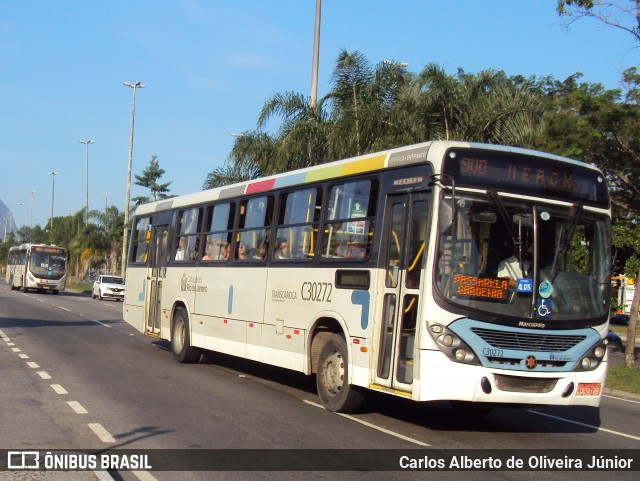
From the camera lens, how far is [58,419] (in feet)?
30.4

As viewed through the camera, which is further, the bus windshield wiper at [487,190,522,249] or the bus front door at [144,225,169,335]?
the bus front door at [144,225,169,335]

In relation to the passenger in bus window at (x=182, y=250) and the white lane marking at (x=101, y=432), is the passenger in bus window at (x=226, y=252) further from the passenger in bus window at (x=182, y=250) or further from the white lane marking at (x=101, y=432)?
the white lane marking at (x=101, y=432)

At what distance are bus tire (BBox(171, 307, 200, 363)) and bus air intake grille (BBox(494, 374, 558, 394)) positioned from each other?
806 centimetres

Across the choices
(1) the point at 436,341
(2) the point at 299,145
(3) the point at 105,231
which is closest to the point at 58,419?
(1) the point at 436,341

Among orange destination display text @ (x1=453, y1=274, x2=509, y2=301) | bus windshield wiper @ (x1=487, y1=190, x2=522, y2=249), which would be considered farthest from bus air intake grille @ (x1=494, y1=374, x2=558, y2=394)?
bus windshield wiper @ (x1=487, y1=190, x2=522, y2=249)

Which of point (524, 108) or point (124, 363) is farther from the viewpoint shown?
point (524, 108)

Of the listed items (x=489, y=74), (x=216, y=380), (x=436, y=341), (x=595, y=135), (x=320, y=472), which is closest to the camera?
(x=320, y=472)

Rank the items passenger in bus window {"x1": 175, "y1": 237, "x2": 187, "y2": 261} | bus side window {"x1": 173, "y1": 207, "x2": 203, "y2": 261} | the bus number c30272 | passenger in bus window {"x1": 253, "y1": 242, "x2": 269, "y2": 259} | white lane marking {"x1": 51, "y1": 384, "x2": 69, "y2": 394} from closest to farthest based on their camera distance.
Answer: the bus number c30272, white lane marking {"x1": 51, "y1": 384, "x2": 69, "y2": 394}, passenger in bus window {"x1": 253, "y1": 242, "x2": 269, "y2": 259}, bus side window {"x1": 173, "y1": 207, "x2": 203, "y2": 261}, passenger in bus window {"x1": 175, "y1": 237, "x2": 187, "y2": 261}

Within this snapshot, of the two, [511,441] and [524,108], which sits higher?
[524,108]

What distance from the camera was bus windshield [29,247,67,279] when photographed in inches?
2080

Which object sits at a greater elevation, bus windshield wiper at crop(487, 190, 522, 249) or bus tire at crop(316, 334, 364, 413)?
bus windshield wiper at crop(487, 190, 522, 249)

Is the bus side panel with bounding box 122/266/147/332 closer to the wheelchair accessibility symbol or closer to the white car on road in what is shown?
the wheelchair accessibility symbol

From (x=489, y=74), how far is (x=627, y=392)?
10758mm

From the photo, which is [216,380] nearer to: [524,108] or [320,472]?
[320,472]
